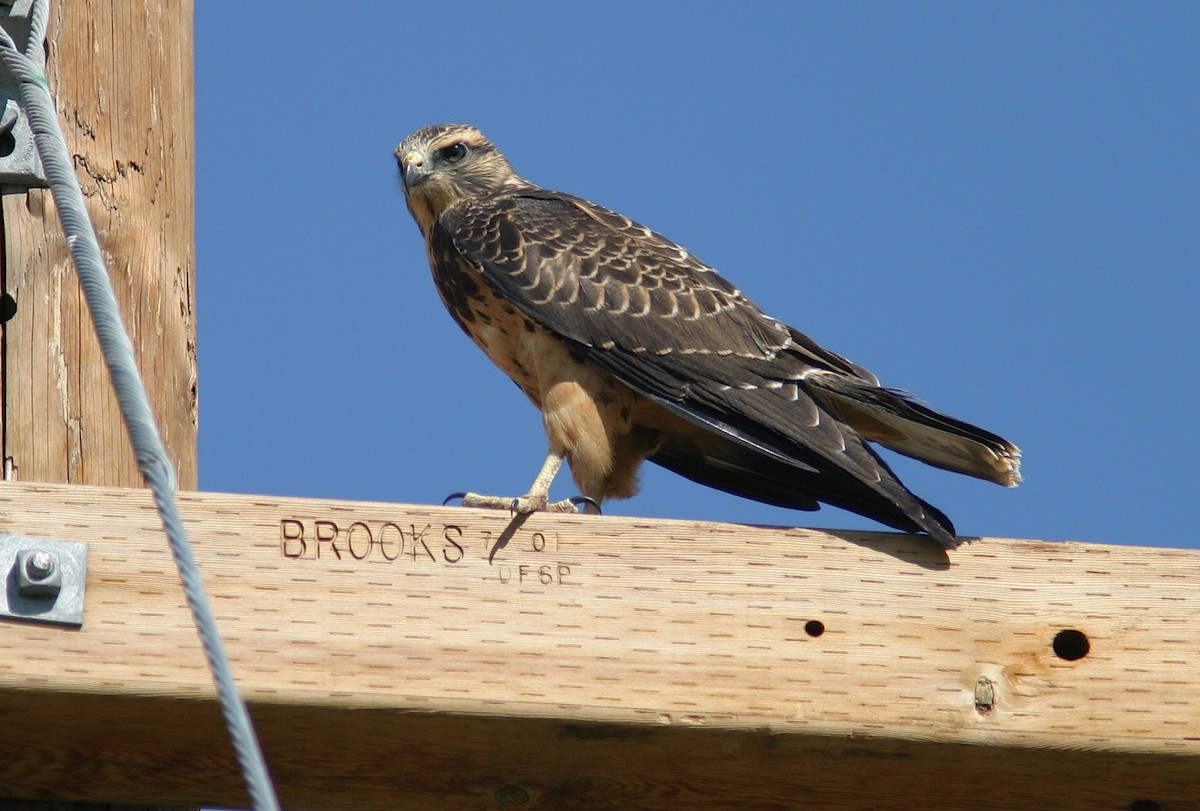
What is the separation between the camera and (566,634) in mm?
2227

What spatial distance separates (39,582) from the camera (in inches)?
81.5

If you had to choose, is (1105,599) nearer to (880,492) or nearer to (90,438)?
(880,492)

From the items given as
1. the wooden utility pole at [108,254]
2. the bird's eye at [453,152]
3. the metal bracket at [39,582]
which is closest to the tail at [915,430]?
the wooden utility pole at [108,254]

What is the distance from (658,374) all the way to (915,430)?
0.61 meters

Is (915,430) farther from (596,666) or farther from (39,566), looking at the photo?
(39,566)

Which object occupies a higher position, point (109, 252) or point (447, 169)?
point (447, 169)

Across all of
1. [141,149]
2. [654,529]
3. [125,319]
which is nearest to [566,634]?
[654,529]

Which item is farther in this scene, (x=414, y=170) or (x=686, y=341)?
(x=414, y=170)

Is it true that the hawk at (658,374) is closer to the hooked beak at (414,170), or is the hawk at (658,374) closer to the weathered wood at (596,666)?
the hooked beak at (414,170)

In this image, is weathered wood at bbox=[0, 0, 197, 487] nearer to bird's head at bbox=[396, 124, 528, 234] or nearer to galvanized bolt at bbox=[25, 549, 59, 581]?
galvanized bolt at bbox=[25, 549, 59, 581]

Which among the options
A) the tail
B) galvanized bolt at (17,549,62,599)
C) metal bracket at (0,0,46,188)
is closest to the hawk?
the tail

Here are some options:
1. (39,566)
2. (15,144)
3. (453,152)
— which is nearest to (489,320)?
Answer: (453,152)

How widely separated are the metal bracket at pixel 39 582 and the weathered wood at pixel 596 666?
2cm

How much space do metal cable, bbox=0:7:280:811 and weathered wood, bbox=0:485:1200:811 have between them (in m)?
0.43
